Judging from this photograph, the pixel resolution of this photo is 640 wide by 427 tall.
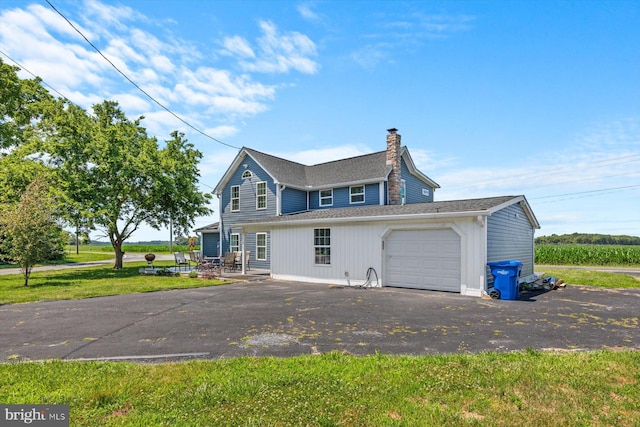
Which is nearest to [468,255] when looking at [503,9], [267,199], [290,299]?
[290,299]

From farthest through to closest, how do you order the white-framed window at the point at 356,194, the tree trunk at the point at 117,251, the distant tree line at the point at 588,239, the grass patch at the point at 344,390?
the distant tree line at the point at 588,239, the tree trunk at the point at 117,251, the white-framed window at the point at 356,194, the grass patch at the point at 344,390

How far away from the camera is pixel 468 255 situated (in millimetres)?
12078

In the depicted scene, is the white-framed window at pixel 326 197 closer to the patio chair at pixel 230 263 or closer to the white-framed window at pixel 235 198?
the white-framed window at pixel 235 198

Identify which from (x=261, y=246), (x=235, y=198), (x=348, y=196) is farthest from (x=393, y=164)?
(x=235, y=198)

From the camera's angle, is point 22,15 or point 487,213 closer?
point 22,15

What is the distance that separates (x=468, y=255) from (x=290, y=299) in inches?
254

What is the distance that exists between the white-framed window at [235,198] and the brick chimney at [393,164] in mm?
10531

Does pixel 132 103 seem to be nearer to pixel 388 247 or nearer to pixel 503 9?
pixel 388 247

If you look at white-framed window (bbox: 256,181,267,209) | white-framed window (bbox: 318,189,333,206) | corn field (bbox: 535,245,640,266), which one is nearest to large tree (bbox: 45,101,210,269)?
white-framed window (bbox: 256,181,267,209)

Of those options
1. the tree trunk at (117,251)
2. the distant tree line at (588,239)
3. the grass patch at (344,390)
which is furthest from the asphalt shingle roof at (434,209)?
the distant tree line at (588,239)

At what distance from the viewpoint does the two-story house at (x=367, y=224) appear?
41.2 feet

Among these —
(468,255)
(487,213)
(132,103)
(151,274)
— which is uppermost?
(132,103)

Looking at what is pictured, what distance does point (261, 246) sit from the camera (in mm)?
21953

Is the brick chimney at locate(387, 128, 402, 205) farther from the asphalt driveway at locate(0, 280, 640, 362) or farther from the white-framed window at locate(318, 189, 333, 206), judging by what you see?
the asphalt driveway at locate(0, 280, 640, 362)
